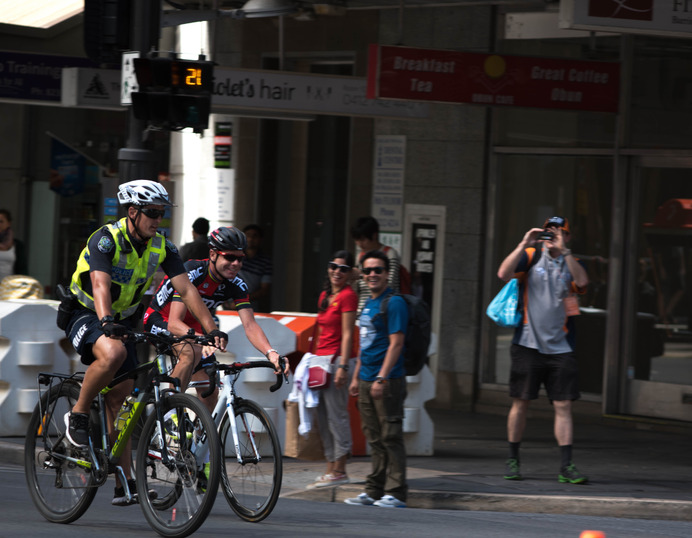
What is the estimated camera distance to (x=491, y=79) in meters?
11.1

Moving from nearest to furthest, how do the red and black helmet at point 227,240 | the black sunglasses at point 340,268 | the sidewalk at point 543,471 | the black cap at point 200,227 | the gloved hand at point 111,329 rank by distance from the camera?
1. the gloved hand at point 111,329
2. the red and black helmet at point 227,240
3. the sidewalk at point 543,471
4. the black sunglasses at point 340,268
5. the black cap at point 200,227

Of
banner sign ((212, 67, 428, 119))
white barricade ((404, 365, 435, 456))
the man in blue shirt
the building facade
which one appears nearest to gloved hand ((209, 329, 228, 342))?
the man in blue shirt

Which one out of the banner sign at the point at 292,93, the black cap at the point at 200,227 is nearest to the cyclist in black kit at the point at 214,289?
the banner sign at the point at 292,93

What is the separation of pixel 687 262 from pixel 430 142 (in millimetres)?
Result: 2984

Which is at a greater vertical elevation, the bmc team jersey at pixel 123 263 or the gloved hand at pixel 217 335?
the bmc team jersey at pixel 123 263

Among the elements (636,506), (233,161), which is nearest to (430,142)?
(233,161)

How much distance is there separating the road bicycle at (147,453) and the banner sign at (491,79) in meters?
4.55

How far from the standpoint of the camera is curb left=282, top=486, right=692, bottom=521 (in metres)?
8.39

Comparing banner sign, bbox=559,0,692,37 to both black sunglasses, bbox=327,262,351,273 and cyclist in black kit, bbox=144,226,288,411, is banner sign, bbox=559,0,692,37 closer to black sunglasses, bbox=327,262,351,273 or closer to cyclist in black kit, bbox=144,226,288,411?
black sunglasses, bbox=327,262,351,273

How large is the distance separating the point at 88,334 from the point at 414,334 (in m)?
2.47

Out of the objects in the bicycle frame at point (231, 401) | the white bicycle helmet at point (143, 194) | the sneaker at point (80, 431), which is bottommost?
the sneaker at point (80, 431)

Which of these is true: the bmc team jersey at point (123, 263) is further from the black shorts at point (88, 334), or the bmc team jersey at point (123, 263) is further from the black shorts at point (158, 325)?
the black shorts at point (158, 325)

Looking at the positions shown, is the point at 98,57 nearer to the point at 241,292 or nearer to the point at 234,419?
the point at 241,292

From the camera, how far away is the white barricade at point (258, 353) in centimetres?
1007
